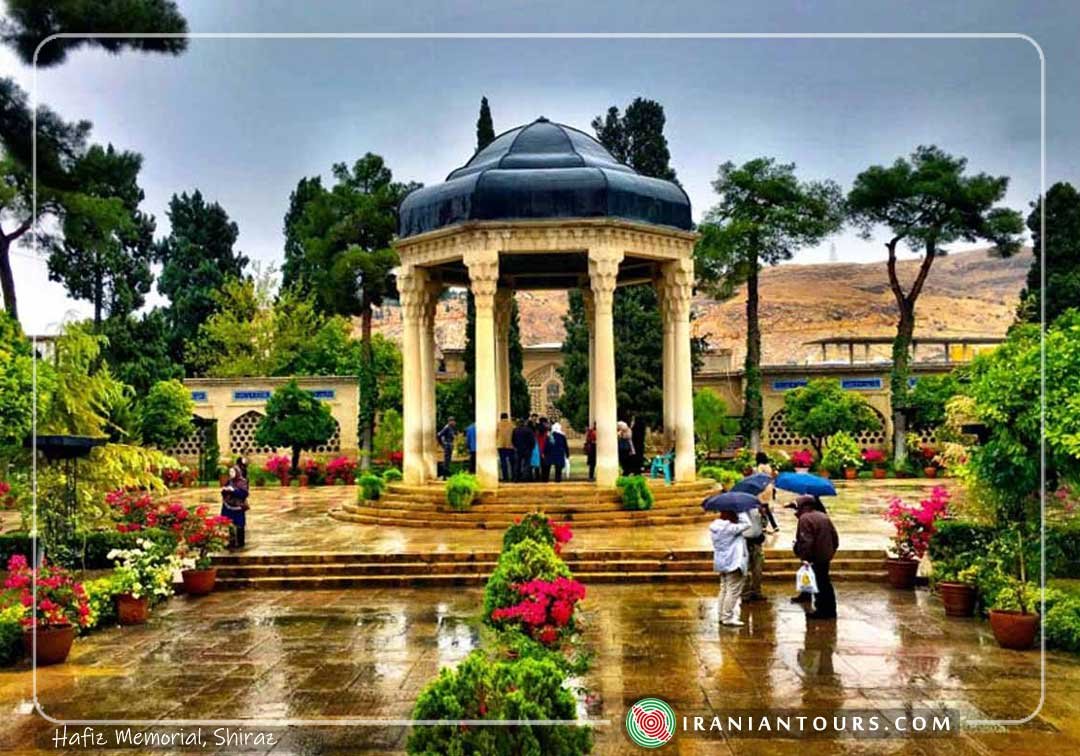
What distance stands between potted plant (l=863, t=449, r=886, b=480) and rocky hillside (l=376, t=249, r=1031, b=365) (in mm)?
52282

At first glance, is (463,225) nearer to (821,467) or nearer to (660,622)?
(660,622)

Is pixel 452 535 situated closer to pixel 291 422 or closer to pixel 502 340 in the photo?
pixel 502 340

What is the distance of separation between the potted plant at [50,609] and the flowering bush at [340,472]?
19.7 m

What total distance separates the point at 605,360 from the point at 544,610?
1121cm

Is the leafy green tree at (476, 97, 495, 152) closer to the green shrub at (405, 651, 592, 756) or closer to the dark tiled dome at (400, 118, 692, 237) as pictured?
the dark tiled dome at (400, 118, 692, 237)

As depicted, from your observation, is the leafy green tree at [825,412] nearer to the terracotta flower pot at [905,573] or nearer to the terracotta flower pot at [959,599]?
the terracotta flower pot at [905,573]

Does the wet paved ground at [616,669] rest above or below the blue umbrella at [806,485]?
below

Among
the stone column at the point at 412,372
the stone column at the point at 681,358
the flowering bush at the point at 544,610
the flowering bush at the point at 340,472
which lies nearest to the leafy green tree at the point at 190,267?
the flowering bush at the point at 340,472

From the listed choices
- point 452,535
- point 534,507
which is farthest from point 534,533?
point 534,507

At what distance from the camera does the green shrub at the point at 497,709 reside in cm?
444

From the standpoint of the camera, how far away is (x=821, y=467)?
30.8 meters

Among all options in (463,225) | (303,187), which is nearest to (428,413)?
(463,225)

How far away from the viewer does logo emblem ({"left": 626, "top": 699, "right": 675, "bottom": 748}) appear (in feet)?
19.4

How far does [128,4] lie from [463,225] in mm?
7089
